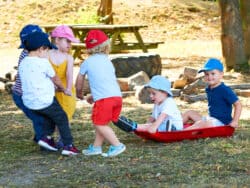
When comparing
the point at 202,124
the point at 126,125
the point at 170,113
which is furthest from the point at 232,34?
the point at 126,125

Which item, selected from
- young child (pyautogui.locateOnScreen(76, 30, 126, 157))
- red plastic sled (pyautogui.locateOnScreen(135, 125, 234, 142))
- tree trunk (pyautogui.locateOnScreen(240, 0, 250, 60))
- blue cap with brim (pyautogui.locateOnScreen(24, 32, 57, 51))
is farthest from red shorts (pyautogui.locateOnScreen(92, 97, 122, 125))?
tree trunk (pyautogui.locateOnScreen(240, 0, 250, 60))

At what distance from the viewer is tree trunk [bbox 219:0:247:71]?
1245cm

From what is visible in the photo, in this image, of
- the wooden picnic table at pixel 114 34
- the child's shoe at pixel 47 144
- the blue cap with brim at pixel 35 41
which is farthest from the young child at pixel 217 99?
the wooden picnic table at pixel 114 34

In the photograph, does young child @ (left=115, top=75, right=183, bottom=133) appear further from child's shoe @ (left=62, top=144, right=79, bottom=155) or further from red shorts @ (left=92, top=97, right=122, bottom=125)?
child's shoe @ (left=62, top=144, right=79, bottom=155)

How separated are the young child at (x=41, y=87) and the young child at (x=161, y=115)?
583 millimetres

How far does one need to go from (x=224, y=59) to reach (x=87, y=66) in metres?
7.15

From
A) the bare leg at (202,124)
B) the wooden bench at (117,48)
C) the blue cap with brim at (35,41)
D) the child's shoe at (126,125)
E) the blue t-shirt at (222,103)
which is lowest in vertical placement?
the wooden bench at (117,48)

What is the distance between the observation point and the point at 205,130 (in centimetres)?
632

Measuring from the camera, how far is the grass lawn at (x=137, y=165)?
4.95m

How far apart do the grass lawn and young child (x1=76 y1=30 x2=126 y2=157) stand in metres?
0.18

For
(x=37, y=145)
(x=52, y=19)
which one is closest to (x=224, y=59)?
(x=37, y=145)

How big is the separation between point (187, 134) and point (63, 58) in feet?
4.46

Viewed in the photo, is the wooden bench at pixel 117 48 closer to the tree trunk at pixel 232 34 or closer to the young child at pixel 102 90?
the tree trunk at pixel 232 34

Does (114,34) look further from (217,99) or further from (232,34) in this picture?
(217,99)
